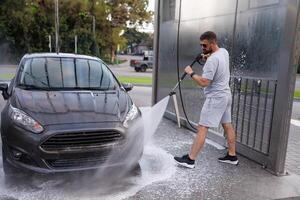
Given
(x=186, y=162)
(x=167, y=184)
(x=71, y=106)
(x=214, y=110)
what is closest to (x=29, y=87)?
(x=71, y=106)

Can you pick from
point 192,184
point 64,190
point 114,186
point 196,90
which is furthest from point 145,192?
point 196,90

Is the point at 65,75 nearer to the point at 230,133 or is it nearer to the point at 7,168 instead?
the point at 7,168

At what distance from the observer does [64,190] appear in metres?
4.05

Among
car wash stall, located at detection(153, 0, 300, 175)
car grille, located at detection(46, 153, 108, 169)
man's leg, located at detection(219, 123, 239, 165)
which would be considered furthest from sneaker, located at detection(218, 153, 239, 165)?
car grille, located at detection(46, 153, 108, 169)

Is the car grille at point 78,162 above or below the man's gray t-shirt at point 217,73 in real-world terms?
below

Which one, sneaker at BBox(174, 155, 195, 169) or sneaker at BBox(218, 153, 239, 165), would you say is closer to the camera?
sneaker at BBox(174, 155, 195, 169)

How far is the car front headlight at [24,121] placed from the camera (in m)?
3.90

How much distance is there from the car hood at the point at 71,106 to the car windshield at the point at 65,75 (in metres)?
0.27

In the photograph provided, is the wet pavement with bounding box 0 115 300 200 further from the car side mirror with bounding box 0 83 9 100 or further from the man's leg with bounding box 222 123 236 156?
the car side mirror with bounding box 0 83 9 100

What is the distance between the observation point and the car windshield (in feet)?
16.4

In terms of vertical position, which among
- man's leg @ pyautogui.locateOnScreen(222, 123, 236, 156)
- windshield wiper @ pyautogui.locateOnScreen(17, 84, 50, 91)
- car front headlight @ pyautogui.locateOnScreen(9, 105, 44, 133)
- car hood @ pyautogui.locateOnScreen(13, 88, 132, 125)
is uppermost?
windshield wiper @ pyautogui.locateOnScreen(17, 84, 50, 91)

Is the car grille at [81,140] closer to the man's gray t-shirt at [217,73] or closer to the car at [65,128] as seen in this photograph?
the car at [65,128]

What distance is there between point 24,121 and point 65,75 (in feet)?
4.52

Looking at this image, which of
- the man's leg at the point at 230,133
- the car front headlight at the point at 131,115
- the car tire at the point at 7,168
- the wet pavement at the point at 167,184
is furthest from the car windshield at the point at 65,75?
the man's leg at the point at 230,133
